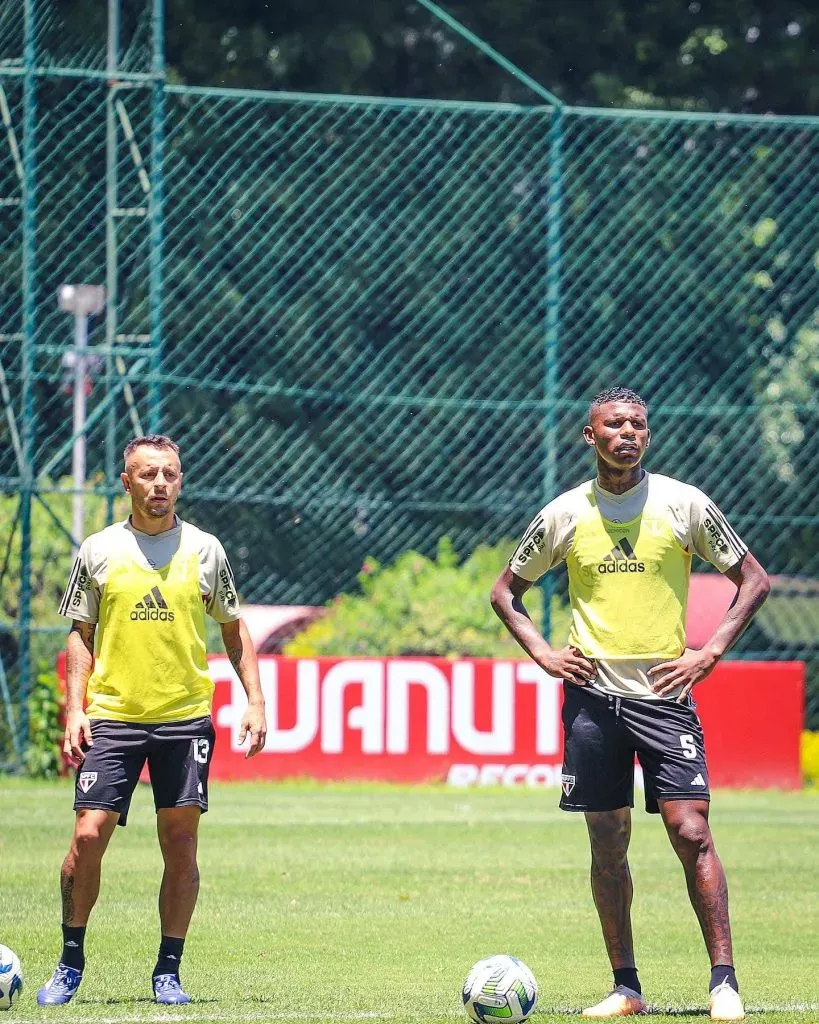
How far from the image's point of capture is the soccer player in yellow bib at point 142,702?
6.48 m

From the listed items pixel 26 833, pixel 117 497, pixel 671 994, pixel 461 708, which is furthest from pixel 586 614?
pixel 117 497

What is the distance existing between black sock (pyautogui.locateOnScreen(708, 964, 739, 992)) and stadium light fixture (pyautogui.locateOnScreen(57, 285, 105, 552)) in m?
8.96

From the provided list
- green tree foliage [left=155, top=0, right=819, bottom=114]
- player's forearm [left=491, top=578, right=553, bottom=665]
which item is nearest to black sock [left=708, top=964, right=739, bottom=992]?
player's forearm [left=491, top=578, right=553, bottom=665]

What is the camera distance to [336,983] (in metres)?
6.94

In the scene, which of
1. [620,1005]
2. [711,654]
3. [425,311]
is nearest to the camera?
[620,1005]

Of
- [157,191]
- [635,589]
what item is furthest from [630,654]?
[157,191]

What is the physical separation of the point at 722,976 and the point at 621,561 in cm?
136

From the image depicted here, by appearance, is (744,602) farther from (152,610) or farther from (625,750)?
(152,610)

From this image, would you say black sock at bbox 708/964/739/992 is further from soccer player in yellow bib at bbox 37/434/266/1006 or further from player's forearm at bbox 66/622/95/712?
player's forearm at bbox 66/622/95/712

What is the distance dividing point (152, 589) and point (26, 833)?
5.23 m

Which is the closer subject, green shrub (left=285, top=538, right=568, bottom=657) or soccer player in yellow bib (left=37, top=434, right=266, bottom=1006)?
soccer player in yellow bib (left=37, top=434, right=266, bottom=1006)

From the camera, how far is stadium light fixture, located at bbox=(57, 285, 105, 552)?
15539mm

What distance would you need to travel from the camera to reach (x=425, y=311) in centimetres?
2058

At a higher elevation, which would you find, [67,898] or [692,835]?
[692,835]
